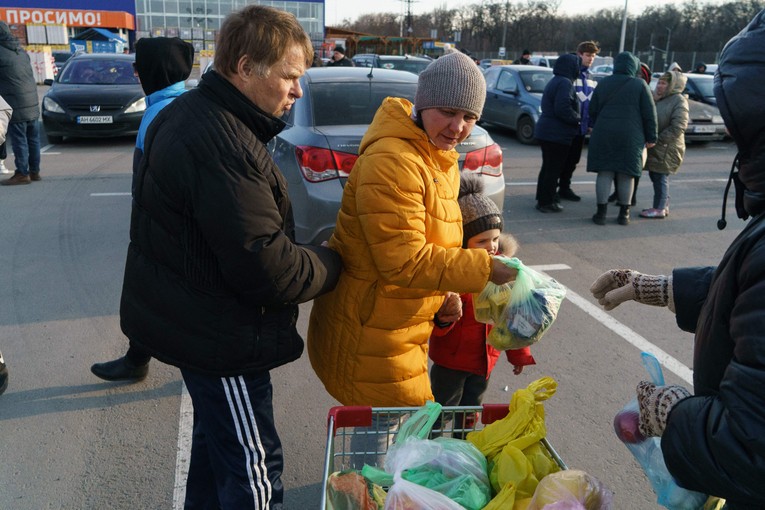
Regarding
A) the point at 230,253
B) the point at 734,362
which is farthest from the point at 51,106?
the point at 734,362

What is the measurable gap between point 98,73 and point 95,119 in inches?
62.3

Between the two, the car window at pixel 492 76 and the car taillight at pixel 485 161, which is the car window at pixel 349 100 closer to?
the car taillight at pixel 485 161

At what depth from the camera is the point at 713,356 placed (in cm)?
141

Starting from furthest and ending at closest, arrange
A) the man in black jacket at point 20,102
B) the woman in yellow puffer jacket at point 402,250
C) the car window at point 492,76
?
1. the car window at point 492,76
2. the man in black jacket at point 20,102
3. the woman in yellow puffer jacket at point 402,250

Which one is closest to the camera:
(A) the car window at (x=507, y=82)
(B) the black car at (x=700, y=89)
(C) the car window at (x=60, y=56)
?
(A) the car window at (x=507, y=82)

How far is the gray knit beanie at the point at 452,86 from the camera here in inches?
91.0

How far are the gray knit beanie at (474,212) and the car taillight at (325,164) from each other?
260cm

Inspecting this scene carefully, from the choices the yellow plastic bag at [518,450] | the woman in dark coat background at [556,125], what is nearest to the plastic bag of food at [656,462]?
the yellow plastic bag at [518,450]

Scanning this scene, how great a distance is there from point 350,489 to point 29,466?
2.30 meters

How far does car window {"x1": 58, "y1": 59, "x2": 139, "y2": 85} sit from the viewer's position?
13.0m

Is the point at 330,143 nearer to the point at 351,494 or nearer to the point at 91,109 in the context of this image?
the point at 351,494

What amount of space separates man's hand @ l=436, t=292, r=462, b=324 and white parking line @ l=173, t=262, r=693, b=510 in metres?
1.46

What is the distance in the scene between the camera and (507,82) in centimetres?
1491

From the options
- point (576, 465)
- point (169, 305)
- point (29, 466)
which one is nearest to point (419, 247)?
point (169, 305)
